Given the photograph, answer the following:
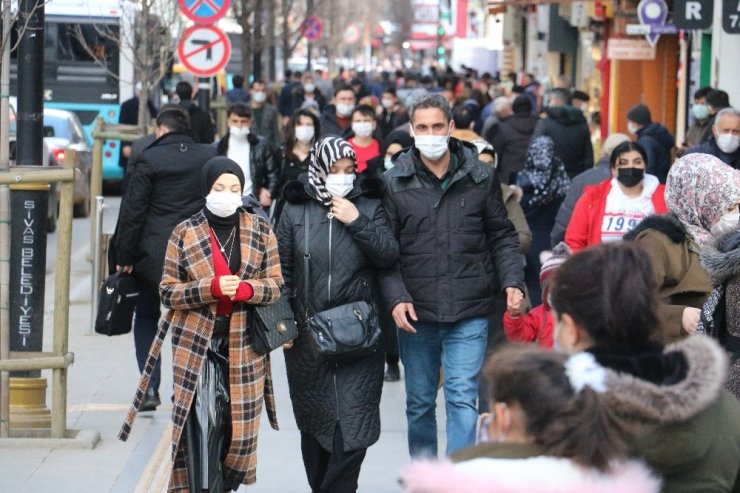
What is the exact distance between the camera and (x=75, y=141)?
2214 centimetres

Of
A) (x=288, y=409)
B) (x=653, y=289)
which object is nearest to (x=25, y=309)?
(x=288, y=409)

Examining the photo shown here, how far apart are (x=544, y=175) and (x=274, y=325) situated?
217 inches

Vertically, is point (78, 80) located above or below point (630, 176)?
above

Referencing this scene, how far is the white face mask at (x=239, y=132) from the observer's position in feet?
37.7

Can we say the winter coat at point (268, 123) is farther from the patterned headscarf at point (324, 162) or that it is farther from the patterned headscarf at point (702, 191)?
the patterned headscarf at point (702, 191)

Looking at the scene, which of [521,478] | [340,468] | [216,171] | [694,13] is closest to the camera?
[521,478]

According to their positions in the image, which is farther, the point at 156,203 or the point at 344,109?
the point at 344,109

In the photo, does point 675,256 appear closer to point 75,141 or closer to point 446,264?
point 446,264

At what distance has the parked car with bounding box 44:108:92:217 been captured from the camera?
21.4 m

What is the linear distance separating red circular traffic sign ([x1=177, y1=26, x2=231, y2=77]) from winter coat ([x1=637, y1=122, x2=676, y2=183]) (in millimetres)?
4419

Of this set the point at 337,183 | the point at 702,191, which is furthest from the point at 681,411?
the point at 337,183

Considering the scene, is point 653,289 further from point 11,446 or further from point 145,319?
point 145,319

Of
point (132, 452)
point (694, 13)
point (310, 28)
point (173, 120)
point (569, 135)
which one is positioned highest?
point (310, 28)

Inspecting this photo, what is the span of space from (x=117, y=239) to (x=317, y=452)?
101 inches
